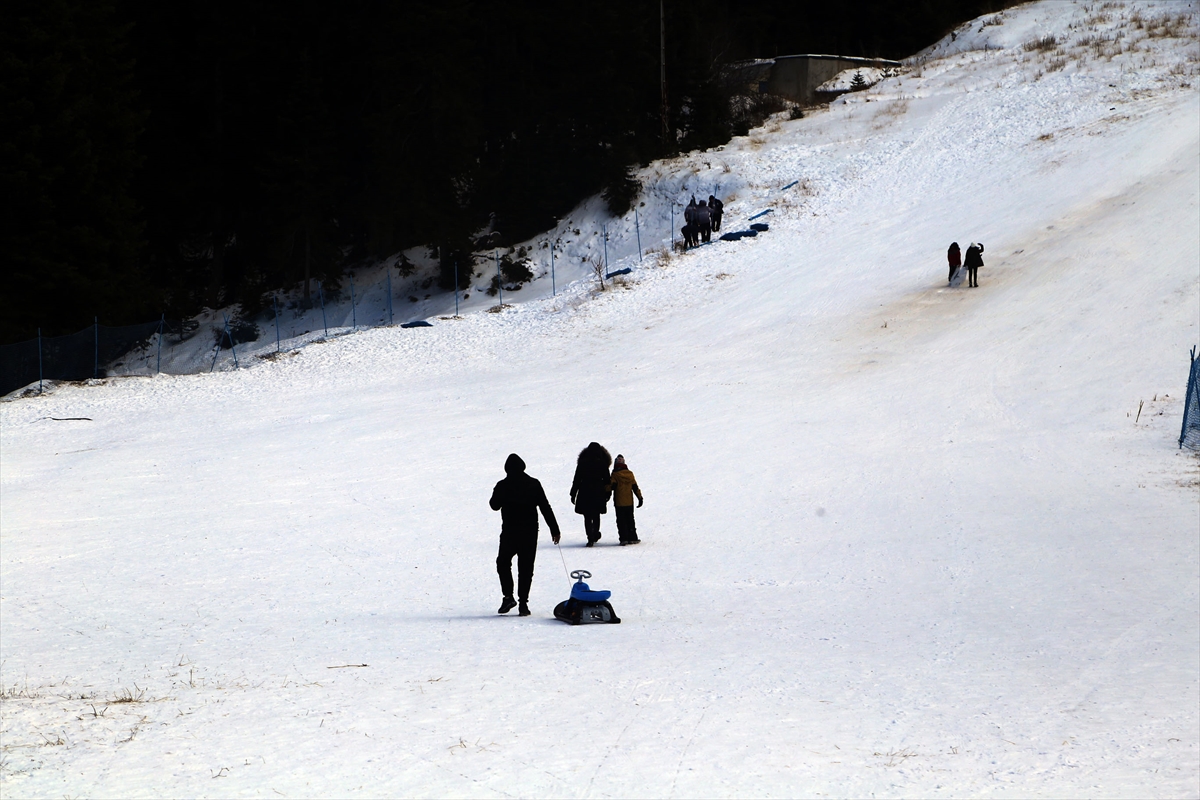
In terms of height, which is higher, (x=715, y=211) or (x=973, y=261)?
(x=715, y=211)

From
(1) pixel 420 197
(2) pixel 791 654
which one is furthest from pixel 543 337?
(2) pixel 791 654

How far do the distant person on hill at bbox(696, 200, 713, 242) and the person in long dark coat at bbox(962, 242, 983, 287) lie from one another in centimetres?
1116

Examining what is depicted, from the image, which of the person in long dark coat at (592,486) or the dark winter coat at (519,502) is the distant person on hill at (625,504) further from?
the dark winter coat at (519,502)

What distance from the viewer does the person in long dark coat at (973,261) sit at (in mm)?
34531

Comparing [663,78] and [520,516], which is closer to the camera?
[520,516]

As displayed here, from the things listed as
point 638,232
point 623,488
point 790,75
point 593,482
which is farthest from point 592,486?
point 790,75

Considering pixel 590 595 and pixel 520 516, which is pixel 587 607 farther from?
pixel 520 516

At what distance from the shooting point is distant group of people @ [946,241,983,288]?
34.6m

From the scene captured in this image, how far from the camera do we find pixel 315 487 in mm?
21359

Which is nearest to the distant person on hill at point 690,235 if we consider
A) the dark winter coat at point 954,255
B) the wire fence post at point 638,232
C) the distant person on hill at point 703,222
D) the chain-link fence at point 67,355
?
the distant person on hill at point 703,222

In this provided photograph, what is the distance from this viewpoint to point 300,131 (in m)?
48.1

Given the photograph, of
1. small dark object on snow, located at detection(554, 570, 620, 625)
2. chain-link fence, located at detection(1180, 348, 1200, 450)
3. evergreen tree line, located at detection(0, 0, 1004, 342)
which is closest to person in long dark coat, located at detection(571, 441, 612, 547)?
small dark object on snow, located at detection(554, 570, 620, 625)

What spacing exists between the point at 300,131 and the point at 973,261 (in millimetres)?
28151

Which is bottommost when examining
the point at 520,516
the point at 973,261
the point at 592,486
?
the point at 520,516
